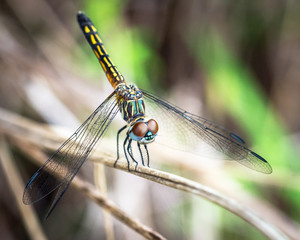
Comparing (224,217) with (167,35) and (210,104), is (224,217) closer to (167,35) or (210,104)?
(210,104)

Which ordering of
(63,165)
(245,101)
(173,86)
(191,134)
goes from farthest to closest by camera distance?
(173,86)
(245,101)
(191,134)
(63,165)

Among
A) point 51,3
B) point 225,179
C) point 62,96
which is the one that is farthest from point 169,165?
point 51,3

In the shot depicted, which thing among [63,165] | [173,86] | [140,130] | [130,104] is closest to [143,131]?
[140,130]

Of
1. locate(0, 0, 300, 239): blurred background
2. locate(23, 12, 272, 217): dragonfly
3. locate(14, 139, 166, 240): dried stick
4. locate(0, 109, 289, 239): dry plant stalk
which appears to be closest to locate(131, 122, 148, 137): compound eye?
locate(23, 12, 272, 217): dragonfly

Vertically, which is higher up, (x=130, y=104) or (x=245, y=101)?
(x=245, y=101)

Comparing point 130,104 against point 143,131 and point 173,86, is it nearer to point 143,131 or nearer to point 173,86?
point 143,131

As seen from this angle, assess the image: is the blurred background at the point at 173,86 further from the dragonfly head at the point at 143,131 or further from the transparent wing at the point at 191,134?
the dragonfly head at the point at 143,131
